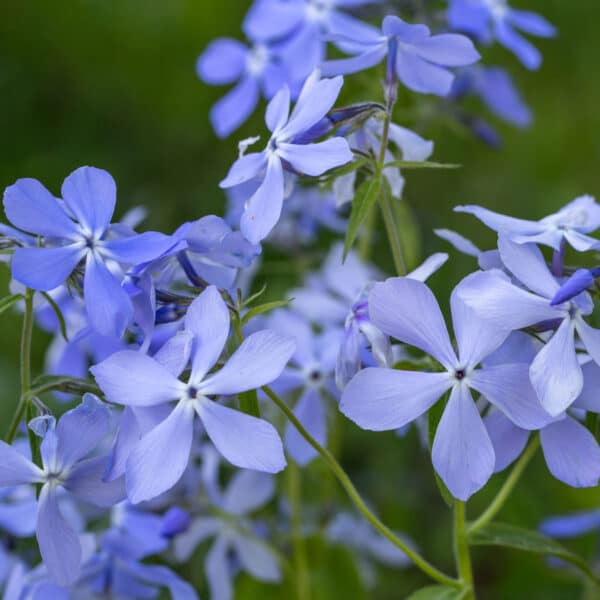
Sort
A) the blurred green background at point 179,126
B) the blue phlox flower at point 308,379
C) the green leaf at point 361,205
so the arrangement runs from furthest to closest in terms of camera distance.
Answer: the blurred green background at point 179,126 → the blue phlox flower at point 308,379 → the green leaf at point 361,205

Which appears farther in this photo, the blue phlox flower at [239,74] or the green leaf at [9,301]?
the blue phlox flower at [239,74]

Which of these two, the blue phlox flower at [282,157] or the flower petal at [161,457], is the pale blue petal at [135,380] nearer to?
the flower petal at [161,457]

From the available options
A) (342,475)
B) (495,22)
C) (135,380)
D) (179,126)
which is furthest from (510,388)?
(179,126)

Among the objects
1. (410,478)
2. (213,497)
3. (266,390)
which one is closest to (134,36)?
(410,478)

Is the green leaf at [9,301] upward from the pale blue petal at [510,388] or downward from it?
downward

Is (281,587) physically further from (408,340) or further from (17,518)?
(408,340)

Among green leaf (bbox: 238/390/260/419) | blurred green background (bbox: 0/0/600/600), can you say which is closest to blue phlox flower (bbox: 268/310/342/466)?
green leaf (bbox: 238/390/260/419)

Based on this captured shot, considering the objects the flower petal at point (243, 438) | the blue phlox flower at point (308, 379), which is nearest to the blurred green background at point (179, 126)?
the blue phlox flower at point (308, 379)

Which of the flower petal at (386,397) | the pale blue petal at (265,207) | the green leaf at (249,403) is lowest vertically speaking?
the green leaf at (249,403)
